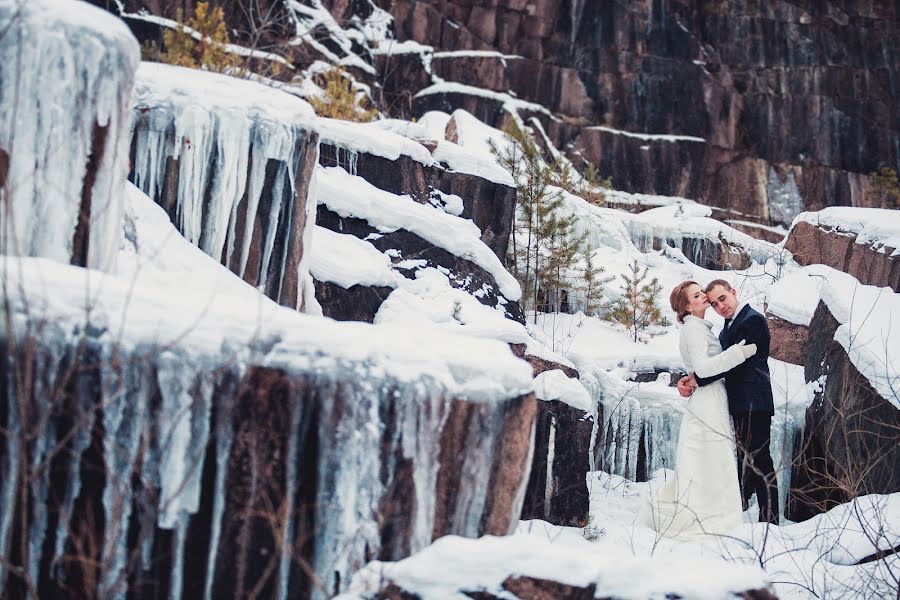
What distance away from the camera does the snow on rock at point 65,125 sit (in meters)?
2.61

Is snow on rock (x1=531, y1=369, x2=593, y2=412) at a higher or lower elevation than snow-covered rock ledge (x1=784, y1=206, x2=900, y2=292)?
lower

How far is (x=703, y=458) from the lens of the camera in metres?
4.45

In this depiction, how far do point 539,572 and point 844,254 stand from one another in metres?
7.11

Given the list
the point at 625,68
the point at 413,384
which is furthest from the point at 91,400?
the point at 625,68

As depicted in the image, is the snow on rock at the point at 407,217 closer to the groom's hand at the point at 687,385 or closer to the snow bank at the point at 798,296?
the groom's hand at the point at 687,385

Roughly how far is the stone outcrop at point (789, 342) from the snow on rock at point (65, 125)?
5.51 meters

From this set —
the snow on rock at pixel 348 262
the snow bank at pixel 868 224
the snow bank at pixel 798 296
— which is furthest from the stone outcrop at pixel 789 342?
the snow on rock at pixel 348 262

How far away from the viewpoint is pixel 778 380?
6.09 metres

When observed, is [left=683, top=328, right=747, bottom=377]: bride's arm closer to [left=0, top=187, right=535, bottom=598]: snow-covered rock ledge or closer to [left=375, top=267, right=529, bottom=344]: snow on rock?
[left=375, top=267, right=529, bottom=344]: snow on rock

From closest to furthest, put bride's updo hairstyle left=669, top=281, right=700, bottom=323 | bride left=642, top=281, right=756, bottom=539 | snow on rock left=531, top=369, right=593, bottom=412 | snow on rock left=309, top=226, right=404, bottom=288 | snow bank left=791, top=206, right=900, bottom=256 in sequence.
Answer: bride left=642, top=281, right=756, bottom=539, bride's updo hairstyle left=669, top=281, right=700, bottom=323, snow on rock left=531, top=369, right=593, bottom=412, snow on rock left=309, top=226, right=404, bottom=288, snow bank left=791, top=206, right=900, bottom=256

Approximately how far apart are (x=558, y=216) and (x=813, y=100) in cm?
974

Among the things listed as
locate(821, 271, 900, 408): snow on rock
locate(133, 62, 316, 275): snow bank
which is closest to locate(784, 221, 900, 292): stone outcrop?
locate(821, 271, 900, 408): snow on rock

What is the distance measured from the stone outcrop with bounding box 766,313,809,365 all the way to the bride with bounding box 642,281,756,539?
2551 mm

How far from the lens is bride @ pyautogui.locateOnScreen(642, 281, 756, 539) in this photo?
4.36 metres
